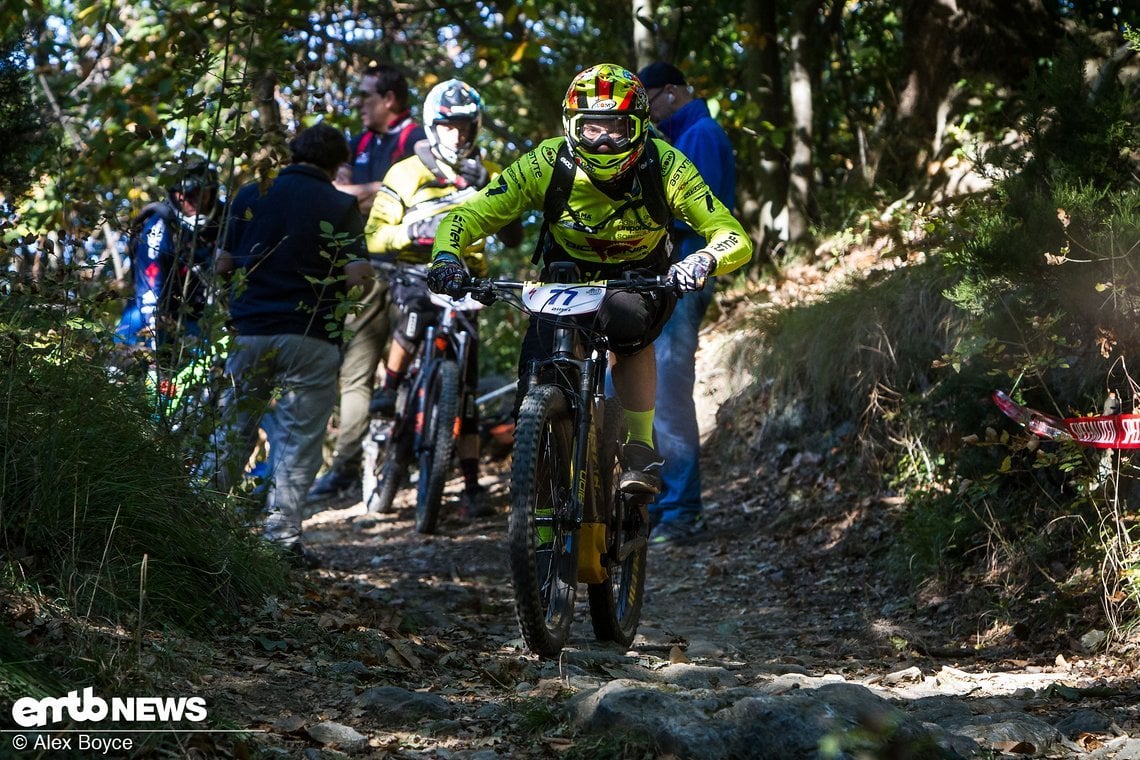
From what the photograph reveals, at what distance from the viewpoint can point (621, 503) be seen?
507 centimetres

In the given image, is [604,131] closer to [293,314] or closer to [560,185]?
[560,185]

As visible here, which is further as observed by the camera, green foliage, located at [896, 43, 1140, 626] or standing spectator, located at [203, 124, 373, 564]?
standing spectator, located at [203, 124, 373, 564]

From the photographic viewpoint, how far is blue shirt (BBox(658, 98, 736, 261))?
24.2 ft

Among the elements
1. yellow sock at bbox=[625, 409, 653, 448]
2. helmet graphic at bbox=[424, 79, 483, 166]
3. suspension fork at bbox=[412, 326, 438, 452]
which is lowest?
yellow sock at bbox=[625, 409, 653, 448]

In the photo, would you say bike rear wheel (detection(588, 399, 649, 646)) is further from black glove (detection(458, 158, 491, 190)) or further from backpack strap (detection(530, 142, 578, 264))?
black glove (detection(458, 158, 491, 190))

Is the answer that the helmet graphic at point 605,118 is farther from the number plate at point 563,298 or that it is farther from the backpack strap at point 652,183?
the number plate at point 563,298

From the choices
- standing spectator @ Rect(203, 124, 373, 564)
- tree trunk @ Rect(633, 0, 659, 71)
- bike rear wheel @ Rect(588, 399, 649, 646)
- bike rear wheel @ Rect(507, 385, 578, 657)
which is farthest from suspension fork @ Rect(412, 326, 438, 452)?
bike rear wheel @ Rect(507, 385, 578, 657)

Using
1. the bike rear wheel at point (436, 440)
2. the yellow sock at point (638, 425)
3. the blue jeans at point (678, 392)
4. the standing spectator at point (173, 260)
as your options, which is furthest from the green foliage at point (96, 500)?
the blue jeans at point (678, 392)

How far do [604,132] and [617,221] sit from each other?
40cm

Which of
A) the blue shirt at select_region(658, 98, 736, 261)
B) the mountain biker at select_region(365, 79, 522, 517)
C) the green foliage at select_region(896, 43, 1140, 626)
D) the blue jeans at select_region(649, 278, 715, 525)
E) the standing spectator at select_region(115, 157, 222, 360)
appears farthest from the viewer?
the mountain biker at select_region(365, 79, 522, 517)

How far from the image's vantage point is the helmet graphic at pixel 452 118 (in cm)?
798

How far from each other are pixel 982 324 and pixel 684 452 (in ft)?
7.42

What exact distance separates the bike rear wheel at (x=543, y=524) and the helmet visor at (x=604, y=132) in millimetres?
1061

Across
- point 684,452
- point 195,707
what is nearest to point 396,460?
point 684,452
